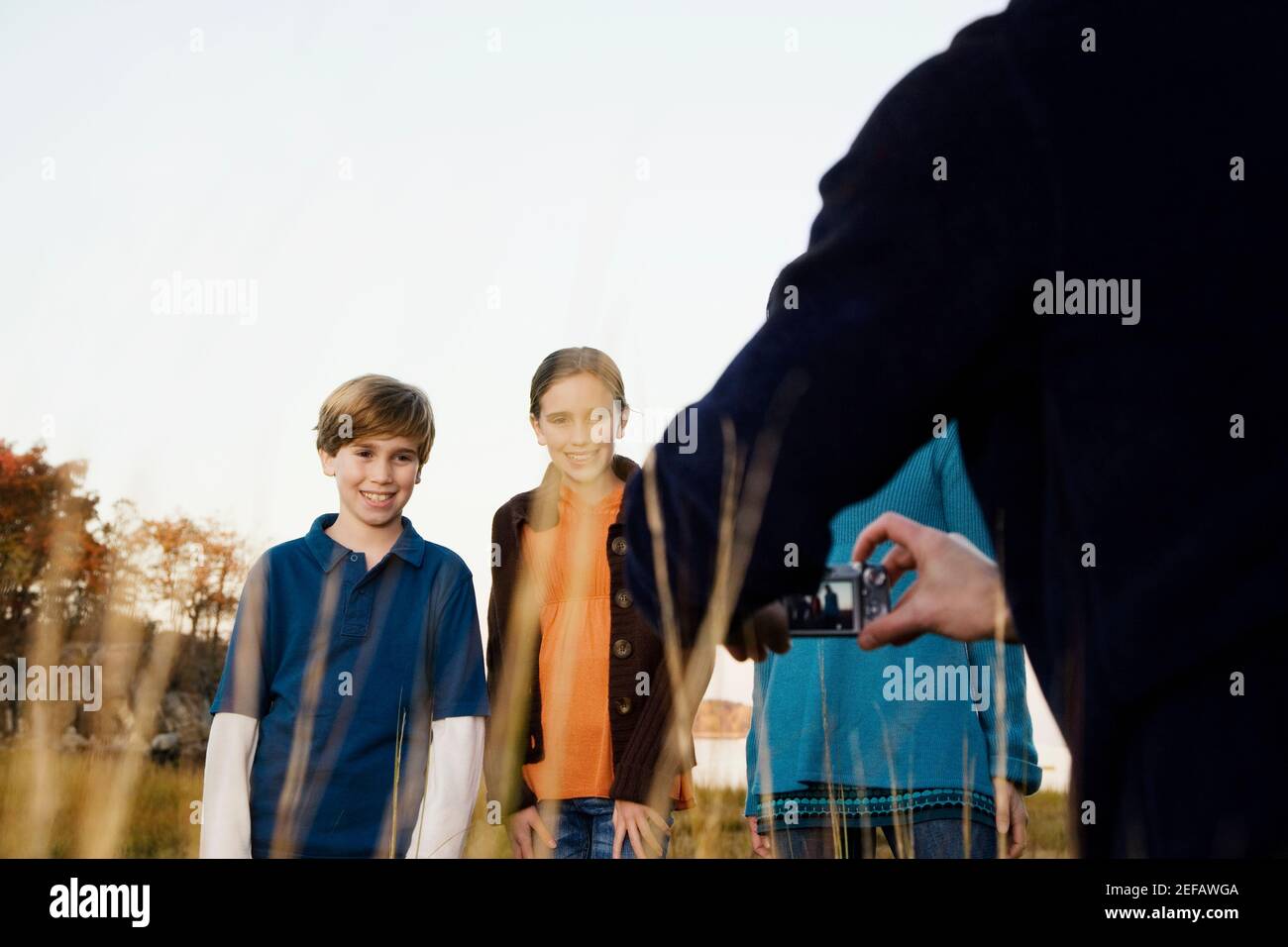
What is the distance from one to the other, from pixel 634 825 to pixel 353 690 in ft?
2.55

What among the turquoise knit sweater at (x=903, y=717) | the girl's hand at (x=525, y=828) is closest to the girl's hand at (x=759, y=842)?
the turquoise knit sweater at (x=903, y=717)

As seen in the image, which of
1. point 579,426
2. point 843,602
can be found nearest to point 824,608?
point 843,602

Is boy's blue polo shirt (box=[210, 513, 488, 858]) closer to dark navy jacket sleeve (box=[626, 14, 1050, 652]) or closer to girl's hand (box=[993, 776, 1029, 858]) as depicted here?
girl's hand (box=[993, 776, 1029, 858])

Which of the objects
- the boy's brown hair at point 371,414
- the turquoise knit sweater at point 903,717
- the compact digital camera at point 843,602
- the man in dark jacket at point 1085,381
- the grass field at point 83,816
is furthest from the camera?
the boy's brown hair at point 371,414

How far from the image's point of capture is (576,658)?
317 cm

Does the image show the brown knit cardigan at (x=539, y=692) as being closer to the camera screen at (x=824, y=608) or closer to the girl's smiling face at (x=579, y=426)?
the girl's smiling face at (x=579, y=426)

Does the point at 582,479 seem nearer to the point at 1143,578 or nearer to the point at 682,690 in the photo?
the point at 682,690

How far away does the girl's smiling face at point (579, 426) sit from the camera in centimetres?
332

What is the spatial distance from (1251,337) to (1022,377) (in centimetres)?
17

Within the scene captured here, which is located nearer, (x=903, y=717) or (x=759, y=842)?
(x=903, y=717)

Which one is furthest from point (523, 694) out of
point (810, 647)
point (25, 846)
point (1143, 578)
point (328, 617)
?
point (1143, 578)

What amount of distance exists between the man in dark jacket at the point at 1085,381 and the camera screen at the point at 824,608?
8.4 inches

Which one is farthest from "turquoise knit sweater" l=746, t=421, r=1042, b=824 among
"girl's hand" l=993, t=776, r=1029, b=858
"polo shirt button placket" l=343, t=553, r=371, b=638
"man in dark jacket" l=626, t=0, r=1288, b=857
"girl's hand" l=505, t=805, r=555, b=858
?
"man in dark jacket" l=626, t=0, r=1288, b=857

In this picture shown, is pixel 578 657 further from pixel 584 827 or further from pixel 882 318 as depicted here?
pixel 882 318
